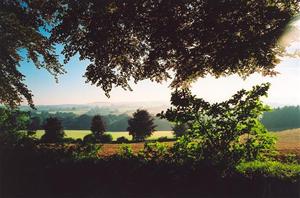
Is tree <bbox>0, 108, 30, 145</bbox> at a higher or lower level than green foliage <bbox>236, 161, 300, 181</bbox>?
higher

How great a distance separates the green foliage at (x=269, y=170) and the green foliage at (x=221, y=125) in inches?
25.5

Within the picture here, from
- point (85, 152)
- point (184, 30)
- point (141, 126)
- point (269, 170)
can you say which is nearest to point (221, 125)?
point (269, 170)

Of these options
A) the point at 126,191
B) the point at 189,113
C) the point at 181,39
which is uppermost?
the point at 181,39

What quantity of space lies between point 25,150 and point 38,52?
8.79m

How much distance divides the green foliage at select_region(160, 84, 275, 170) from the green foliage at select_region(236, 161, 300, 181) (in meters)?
0.65

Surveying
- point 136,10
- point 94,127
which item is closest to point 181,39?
point 136,10

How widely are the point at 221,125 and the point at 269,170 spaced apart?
5.09 feet

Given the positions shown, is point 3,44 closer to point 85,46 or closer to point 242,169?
point 85,46

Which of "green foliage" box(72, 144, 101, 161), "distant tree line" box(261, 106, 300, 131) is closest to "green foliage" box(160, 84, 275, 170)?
"green foliage" box(72, 144, 101, 161)

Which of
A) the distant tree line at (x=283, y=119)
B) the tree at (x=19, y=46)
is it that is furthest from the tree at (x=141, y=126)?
the tree at (x=19, y=46)

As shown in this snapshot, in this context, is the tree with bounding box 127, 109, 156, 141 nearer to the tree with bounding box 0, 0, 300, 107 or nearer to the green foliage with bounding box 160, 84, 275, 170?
the tree with bounding box 0, 0, 300, 107

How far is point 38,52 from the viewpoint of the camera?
1641cm

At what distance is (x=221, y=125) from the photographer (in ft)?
25.5

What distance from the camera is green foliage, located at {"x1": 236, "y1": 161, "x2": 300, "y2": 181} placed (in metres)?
6.48
